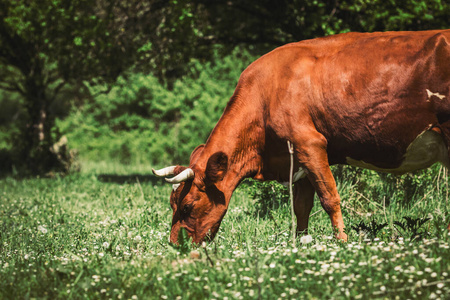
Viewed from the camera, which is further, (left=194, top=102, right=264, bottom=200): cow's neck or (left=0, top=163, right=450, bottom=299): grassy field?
(left=194, top=102, right=264, bottom=200): cow's neck

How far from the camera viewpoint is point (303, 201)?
538 centimetres

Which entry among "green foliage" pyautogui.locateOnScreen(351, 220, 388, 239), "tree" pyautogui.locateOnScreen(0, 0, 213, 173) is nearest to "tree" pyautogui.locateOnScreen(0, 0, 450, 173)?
"tree" pyautogui.locateOnScreen(0, 0, 213, 173)

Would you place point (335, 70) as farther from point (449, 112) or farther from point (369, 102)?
point (449, 112)

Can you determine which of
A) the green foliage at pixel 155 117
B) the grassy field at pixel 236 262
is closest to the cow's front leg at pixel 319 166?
the grassy field at pixel 236 262

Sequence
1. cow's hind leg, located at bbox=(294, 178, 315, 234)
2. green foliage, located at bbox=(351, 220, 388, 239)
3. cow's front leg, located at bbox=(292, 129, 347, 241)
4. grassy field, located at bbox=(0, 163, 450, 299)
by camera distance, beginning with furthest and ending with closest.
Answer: cow's hind leg, located at bbox=(294, 178, 315, 234) < cow's front leg, located at bbox=(292, 129, 347, 241) < green foliage, located at bbox=(351, 220, 388, 239) < grassy field, located at bbox=(0, 163, 450, 299)

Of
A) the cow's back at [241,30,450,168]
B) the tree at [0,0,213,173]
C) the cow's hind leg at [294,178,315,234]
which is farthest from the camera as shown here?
the tree at [0,0,213,173]

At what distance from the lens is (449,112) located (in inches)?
168

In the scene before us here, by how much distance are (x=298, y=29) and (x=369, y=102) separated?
584 cm

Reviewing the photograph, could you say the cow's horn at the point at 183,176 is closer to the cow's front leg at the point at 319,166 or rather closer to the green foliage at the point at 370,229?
the cow's front leg at the point at 319,166

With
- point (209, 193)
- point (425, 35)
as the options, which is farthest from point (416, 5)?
point (209, 193)

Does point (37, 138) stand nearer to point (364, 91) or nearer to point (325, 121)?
point (325, 121)

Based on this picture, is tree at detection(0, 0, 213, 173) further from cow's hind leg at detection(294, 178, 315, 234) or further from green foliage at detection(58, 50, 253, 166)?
cow's hind leg at detection(294, 178, 315, 234)

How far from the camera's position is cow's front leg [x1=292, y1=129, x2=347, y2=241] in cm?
473

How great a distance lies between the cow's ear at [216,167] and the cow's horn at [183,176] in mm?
147
